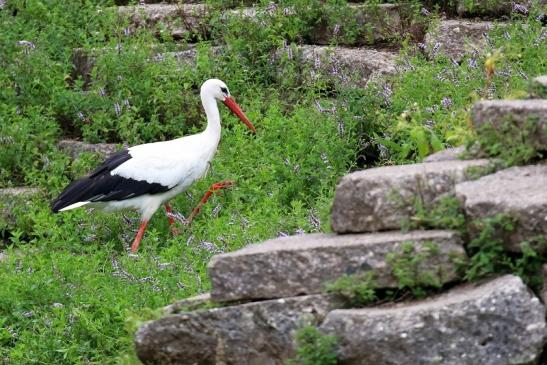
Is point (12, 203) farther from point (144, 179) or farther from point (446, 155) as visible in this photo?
point (446, 155)

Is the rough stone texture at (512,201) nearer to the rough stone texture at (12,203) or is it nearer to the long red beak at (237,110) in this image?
the long red beak at (237,110)

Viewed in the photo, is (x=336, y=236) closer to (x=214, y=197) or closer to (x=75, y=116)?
(x=214, y=197)

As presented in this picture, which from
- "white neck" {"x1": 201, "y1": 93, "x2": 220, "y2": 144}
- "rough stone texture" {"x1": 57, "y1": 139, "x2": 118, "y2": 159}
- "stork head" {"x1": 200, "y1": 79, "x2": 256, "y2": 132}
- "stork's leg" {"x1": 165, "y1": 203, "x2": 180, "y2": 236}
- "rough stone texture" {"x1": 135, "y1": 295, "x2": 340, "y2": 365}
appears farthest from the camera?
"rough stone texture" {"x1": 57, "y1": 139, "x2": 118, "y2": 159}

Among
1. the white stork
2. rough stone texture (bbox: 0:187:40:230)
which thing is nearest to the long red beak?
the white stork

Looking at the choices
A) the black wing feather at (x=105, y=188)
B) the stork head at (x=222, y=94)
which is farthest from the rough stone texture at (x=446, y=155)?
the stork head at (x=222, y=94)

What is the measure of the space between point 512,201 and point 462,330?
0.56m

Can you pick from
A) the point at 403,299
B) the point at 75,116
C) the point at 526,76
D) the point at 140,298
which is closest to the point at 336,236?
the point at 403,299

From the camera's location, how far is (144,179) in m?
10.0

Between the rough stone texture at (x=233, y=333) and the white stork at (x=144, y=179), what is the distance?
428cm

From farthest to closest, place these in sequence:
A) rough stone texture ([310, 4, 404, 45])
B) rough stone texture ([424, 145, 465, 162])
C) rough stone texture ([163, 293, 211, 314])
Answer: rough stone texture ([310, 4, 404, 45]) → rough stone texture ([424, 145, 465, 162]) → rough stone texture ([163, 293, 211, 314])

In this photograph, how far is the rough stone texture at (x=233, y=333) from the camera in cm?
515

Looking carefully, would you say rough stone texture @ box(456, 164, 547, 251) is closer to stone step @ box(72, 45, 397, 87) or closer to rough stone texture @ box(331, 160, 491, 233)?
rough stone texture @ box(331, 160, 491, 233)

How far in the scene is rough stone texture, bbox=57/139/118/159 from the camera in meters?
11.3

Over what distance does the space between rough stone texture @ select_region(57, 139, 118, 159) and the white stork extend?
111cm
